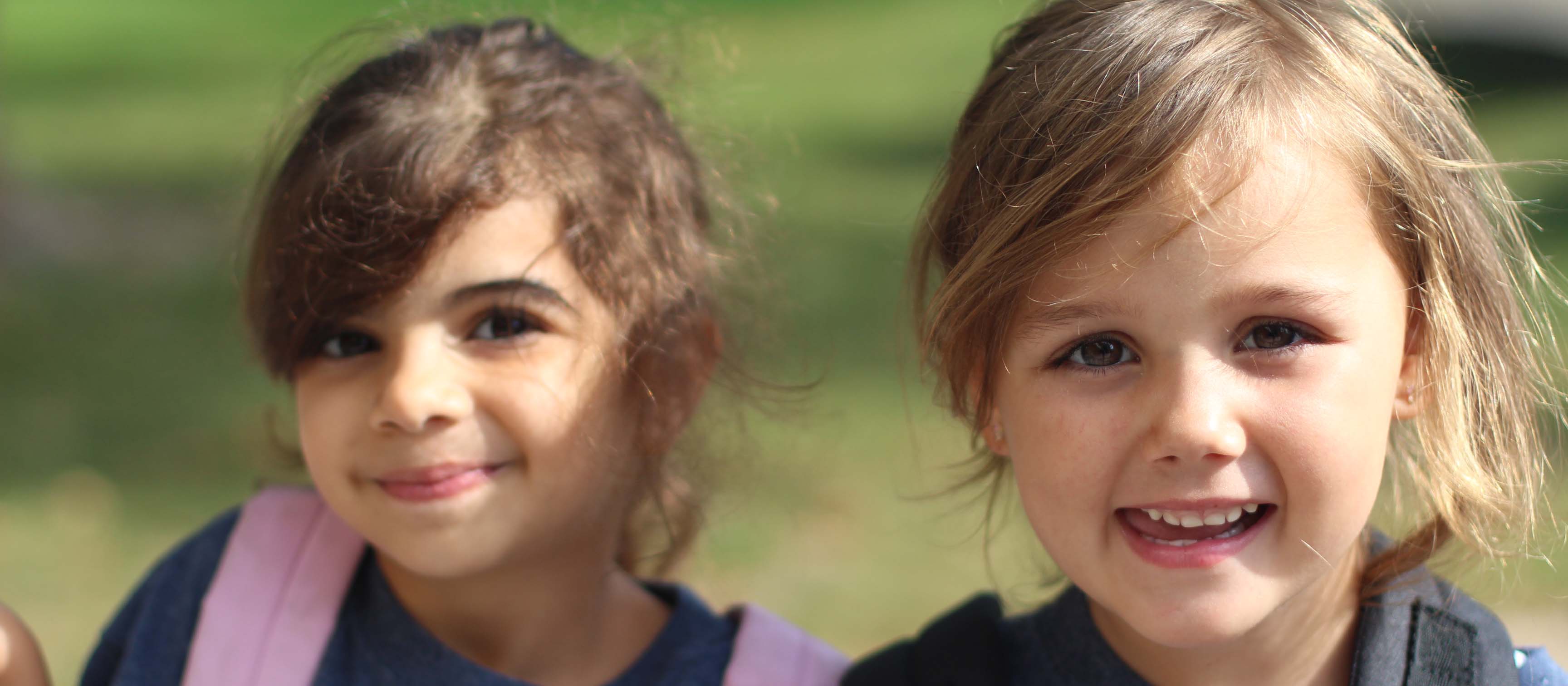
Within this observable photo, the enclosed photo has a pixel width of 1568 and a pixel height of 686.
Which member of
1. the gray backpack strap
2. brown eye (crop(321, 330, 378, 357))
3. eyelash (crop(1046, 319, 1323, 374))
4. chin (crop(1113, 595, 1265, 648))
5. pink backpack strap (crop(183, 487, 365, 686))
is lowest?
pink backpack strap (crop(183, 487, 365, 686))

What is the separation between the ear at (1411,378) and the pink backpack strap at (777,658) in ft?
3.06

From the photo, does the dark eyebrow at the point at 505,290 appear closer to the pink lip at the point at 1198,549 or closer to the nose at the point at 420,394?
the nose at the point at 420,394

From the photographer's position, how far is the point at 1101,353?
1.69 meters

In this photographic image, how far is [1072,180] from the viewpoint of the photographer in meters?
1.66

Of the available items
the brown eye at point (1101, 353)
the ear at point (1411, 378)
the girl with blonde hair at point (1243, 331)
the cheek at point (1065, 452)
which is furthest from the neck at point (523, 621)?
the ear at point (1411, 378)

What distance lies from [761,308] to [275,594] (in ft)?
3.11

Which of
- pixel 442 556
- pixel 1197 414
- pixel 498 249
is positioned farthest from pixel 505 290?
pixel 1197 414

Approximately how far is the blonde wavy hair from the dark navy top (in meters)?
0.65

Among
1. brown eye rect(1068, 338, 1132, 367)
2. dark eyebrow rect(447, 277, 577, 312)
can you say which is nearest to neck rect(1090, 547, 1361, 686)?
brown eye rect(1068, 338, 1132, 367)

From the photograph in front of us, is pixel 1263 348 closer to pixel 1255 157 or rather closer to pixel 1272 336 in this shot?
pixel 1272 336

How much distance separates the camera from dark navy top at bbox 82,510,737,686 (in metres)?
2.16

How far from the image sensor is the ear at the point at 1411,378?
1.74 meters

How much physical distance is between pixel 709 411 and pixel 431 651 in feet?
2.03

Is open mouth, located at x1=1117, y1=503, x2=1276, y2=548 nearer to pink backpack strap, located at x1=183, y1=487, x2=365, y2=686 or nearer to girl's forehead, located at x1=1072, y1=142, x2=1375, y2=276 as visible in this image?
girl's forehead, located at x1=1072, y1=142, x2=1375, y2=276
